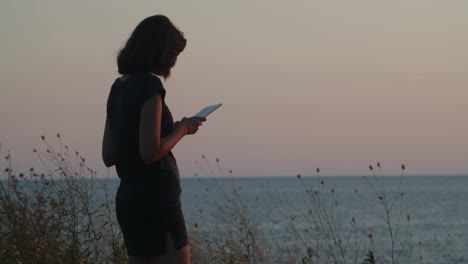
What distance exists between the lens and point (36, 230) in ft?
22.3

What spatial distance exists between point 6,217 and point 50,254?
666 mm

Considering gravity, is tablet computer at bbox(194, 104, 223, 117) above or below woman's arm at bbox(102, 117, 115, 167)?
above

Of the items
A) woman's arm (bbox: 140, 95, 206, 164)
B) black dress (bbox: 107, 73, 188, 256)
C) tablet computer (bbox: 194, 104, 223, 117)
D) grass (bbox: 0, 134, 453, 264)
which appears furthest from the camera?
grass (bbox: 0, 134, 453, 264)

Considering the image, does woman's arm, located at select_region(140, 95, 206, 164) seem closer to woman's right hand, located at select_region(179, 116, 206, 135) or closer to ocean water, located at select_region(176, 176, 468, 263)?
woman's right hand, located at select_region(179, 116, 206, 135)

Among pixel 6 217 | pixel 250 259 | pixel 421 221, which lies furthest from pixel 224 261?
Answer: pixel 421 221

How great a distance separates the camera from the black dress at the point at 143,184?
153 inches

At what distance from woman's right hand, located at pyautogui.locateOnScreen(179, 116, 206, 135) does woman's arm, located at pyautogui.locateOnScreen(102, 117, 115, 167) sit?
0.38m

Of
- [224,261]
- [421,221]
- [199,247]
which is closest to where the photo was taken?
[224,261]

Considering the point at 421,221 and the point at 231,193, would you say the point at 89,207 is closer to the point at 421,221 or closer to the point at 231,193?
the point at 231,193

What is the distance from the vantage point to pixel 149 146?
377 cm

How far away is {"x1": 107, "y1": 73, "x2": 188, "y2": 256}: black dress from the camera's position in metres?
3.88

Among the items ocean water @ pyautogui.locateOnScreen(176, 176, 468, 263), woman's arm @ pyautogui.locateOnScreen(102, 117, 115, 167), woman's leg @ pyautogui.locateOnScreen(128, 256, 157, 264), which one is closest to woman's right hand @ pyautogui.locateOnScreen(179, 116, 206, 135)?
woman's arm @ pyautogui.locateOnScreen(102, 117, 115, 167)

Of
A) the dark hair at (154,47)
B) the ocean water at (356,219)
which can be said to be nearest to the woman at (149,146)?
the dark hair at (154,47)

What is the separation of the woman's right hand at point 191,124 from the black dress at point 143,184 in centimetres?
6
